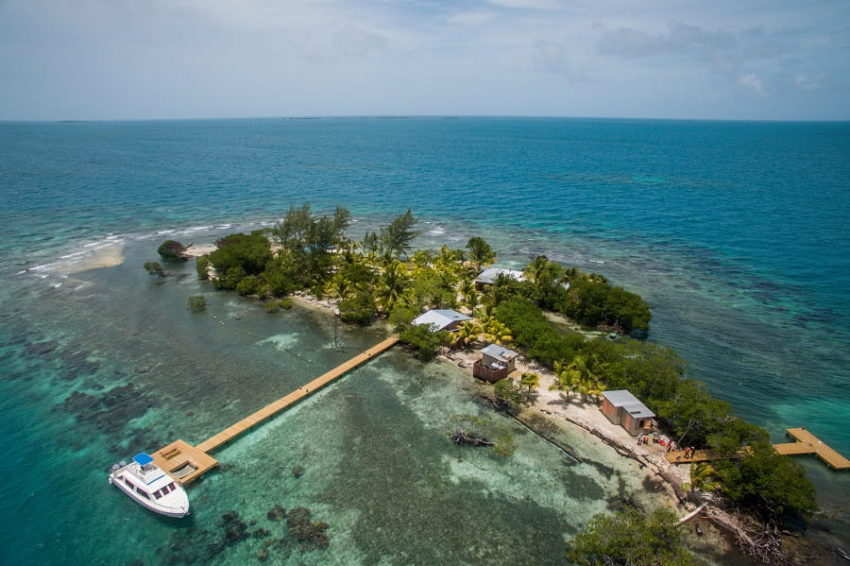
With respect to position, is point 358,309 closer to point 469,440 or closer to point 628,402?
point 469,440

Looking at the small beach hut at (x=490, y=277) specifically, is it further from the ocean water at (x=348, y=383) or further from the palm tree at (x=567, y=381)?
the palm tree at (x=567, y=381)

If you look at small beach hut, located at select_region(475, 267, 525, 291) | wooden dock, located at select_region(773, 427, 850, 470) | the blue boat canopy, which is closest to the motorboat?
the blue boat canopy

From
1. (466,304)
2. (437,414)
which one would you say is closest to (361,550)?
(437,414)

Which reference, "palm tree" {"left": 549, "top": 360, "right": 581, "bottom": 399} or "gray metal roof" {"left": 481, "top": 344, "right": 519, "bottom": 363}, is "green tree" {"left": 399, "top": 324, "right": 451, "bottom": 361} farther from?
"palm tree" {"left": 549, "top": 360, "right": 581, "bottom": 399}

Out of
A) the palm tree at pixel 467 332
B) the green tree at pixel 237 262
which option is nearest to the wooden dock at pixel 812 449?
the palm tree at pixel 467 332

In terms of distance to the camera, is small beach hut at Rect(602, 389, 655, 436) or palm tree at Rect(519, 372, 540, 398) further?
palm tree at Rect(519, 372, 540, 398)
